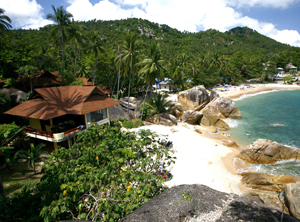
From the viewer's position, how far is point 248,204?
7.19 metres

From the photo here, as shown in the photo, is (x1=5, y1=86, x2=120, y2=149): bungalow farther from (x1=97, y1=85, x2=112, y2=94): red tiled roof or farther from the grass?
(x1=97, y1=85, x2=112, y2=94): red tiled roof

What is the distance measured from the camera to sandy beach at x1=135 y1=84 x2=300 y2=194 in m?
13.0

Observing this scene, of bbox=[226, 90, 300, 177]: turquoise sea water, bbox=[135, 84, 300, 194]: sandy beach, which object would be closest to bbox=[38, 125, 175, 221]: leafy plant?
bbox=[135, 84, 300, 194]: sandy beach

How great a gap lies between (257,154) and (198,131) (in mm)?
8154

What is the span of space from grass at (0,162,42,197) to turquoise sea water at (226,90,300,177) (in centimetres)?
1776

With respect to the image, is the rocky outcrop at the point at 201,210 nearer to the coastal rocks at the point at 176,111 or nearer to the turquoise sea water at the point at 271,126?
the turquoise sea water at the point at 271,126

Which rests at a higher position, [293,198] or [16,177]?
[16,177]

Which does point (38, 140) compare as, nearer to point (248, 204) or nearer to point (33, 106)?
point (33, 106)

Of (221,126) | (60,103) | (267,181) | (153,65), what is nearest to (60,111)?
(60,103)

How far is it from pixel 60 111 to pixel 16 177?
5775 mm

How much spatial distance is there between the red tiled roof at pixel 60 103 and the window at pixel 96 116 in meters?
1.19

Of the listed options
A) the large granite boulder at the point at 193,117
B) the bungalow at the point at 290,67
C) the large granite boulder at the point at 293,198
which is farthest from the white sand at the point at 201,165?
the bungalow at the point at 290,67

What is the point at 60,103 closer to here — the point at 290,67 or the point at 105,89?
the point at 105,89

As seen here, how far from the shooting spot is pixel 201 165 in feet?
49.9
